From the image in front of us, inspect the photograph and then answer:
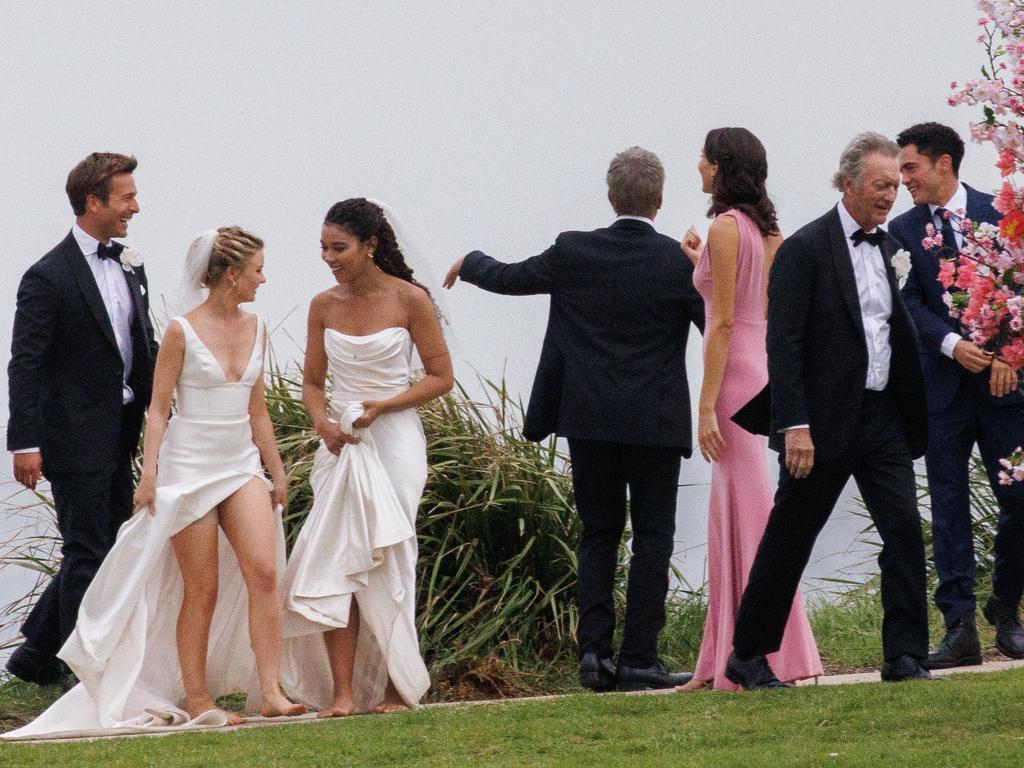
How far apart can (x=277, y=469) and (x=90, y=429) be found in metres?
1.08

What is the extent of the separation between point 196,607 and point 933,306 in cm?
389

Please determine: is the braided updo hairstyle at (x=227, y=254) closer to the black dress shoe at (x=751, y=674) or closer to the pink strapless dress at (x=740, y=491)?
the pink strapless dress at (x=740, y=491)

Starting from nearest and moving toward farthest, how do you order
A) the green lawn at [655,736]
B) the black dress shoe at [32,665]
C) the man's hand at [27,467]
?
the green lawn at [655,736]
the man's hand at [27,467]
the black dress shoe at [32,665]

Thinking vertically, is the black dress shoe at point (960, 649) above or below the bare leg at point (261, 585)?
below

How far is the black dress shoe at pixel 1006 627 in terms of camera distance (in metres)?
8.36

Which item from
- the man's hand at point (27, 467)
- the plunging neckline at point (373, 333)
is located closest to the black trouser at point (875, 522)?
the plunging neckline at point (373, 333)

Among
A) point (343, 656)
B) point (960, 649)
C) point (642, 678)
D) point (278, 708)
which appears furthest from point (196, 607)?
point (960, 649)

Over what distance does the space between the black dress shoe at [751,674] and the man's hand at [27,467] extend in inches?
131

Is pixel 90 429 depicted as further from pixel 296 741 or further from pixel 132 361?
pixel 296 741

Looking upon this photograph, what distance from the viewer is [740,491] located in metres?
7.30

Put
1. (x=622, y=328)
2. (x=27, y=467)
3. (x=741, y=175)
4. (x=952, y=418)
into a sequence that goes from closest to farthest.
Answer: (x=741, y=175), (x=622, y=328), (x=27, y=467), (x=952, y=418)

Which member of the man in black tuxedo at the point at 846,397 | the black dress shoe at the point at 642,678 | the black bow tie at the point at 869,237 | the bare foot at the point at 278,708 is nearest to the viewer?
the man in black tuxedo at the point at 846,397

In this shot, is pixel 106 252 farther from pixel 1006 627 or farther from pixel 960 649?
pixel 1006 627

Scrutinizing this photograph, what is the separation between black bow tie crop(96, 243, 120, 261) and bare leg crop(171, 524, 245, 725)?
5.31 feet
